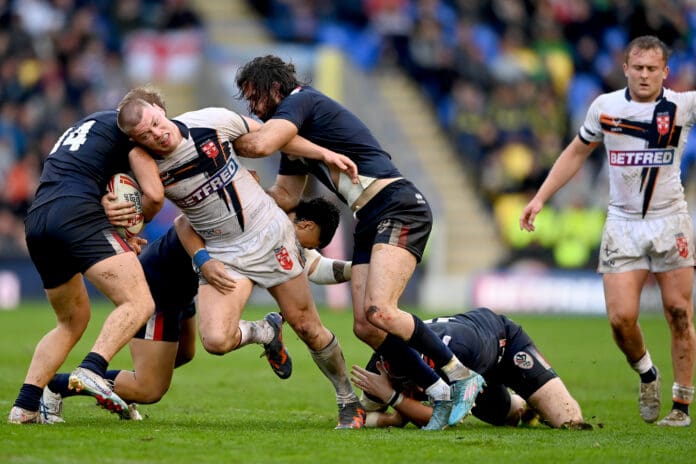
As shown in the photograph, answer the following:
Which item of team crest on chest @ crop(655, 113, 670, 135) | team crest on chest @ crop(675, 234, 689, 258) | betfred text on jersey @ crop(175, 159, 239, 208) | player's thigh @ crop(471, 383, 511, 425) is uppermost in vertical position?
team crest on chest @ crop(655, 113, 670, 135)

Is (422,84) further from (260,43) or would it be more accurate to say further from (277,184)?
(277,184)

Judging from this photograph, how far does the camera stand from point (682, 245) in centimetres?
915

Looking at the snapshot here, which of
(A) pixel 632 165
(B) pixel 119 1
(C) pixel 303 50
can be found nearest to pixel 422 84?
(C) pixel 303 50

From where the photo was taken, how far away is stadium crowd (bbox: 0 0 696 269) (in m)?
23.2

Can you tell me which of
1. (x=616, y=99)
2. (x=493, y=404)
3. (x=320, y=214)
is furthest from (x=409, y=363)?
(x=616, y=99)

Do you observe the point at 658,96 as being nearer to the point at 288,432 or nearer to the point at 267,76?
the point at 267,76

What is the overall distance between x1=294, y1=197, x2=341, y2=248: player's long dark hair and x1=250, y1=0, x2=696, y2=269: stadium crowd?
1330 centimetres

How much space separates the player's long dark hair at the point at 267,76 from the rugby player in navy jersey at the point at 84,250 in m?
1.01

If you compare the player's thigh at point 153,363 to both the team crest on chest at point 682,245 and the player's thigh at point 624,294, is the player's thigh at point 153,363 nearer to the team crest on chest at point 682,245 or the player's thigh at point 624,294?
the player's thigh at point 624,294

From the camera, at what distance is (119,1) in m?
25.9

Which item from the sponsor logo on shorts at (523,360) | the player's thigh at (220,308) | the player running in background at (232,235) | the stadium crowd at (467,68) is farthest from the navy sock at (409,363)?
the stadium crowd at (467,68)

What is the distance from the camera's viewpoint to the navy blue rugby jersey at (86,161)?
8.05 m

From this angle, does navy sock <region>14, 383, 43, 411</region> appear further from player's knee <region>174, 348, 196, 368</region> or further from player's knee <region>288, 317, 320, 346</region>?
player's knee <region>288, 317, 320, 346</region>

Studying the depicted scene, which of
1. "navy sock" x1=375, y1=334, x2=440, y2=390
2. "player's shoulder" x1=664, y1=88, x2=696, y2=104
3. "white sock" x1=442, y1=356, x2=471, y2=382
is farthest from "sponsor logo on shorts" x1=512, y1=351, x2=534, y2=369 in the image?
"player's shoulder" x1=664, y1=88, x2=696, y2=104
